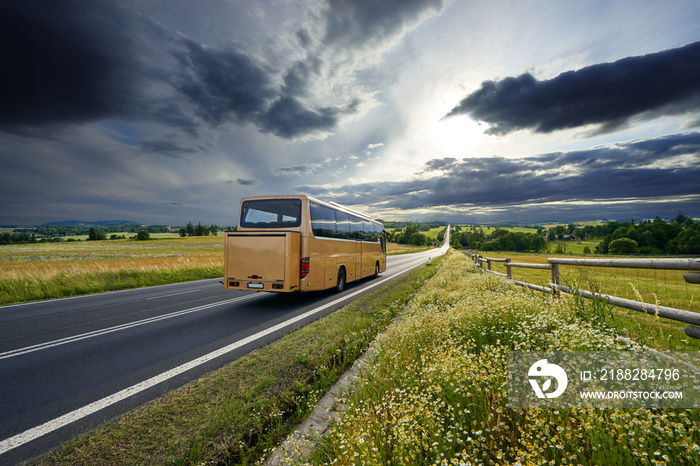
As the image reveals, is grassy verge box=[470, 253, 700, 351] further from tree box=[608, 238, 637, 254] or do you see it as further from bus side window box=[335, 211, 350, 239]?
tree box=[608, 238, 637, 254]

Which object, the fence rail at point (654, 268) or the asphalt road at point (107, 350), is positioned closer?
the fence rail at point (654, 268)

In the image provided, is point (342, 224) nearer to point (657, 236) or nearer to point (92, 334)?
point (92, 334)

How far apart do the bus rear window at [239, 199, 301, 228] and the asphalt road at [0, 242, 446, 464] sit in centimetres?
271

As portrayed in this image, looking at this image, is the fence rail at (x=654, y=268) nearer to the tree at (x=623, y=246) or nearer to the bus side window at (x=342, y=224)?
the bus side window at (x=342, y=224)

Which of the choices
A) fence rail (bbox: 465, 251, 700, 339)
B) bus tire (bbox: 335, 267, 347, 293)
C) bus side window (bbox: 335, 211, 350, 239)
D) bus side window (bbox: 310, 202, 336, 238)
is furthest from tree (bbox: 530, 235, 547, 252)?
fence rail (bbox: 465, 251, 700, 339)

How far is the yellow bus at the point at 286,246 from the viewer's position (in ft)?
29.0

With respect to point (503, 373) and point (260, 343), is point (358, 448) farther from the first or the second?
point (260, 343)

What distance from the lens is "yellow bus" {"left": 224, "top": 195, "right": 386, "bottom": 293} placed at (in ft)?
29.0

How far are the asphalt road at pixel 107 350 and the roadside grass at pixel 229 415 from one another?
475 mm

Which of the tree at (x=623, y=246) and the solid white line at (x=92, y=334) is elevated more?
the tree at (x=623, y=246)

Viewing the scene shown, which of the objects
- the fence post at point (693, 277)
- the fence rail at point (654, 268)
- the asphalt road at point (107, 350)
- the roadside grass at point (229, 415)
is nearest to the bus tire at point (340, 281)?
the asphalt road at point (107, 350)

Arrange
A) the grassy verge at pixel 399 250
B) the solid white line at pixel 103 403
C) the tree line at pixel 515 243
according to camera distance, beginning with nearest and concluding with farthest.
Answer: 1. the solid white line at pixel 103 403
2. the grassy verge at pixel 399 250
3. the tree line at pixel 515 243

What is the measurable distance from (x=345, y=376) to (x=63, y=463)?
10.1ft

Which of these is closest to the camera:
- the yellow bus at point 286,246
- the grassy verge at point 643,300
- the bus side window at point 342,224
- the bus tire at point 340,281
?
the grassy verge at point 643,300
